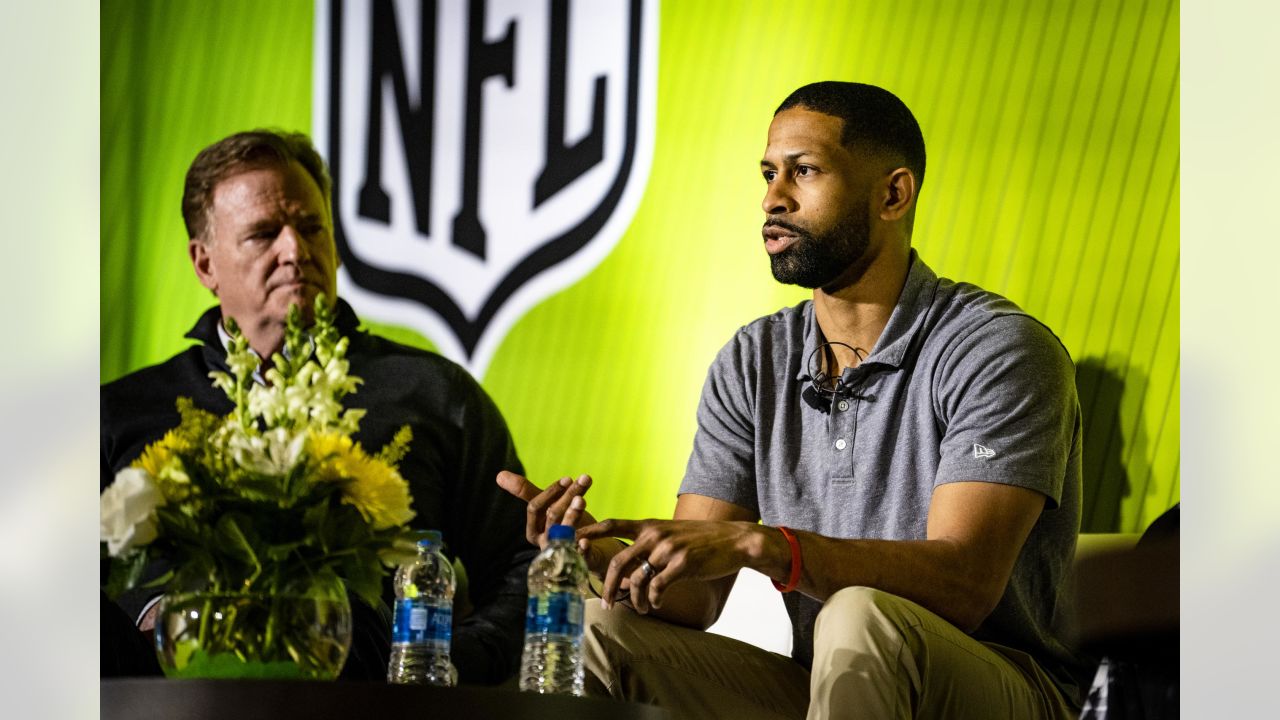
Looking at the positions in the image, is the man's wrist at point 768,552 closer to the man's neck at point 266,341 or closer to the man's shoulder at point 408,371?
the man's shoulder at point 408,371

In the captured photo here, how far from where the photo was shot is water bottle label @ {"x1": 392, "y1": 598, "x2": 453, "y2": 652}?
203cm

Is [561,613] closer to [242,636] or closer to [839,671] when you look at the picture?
[839,671]

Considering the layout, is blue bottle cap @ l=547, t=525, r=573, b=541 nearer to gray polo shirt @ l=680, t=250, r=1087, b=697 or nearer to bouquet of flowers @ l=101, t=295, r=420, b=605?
bouquet of flowers @ l=101, t=295, r=420, b=605

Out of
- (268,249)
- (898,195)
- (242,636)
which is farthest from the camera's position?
(268,249)

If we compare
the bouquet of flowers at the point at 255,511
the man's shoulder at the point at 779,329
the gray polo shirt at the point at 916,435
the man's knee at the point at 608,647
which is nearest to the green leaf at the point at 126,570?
the bouquet of flowers at the point at 255,511

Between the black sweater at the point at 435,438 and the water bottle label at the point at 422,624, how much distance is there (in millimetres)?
861

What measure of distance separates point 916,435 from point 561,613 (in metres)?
0.78

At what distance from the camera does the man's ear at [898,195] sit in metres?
2.88

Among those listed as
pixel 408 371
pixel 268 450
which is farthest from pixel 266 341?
pixel 268 450

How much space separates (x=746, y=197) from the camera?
3.18m

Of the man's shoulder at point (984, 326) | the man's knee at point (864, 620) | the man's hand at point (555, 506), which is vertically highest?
the man's shoulder at point (984, 326)

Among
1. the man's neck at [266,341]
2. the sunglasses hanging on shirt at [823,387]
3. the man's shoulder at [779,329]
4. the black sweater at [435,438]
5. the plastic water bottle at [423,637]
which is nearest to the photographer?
the plastic water bottle at [423,637]

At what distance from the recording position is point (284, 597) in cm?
167

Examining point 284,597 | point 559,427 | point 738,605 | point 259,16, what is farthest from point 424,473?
point 284,597
